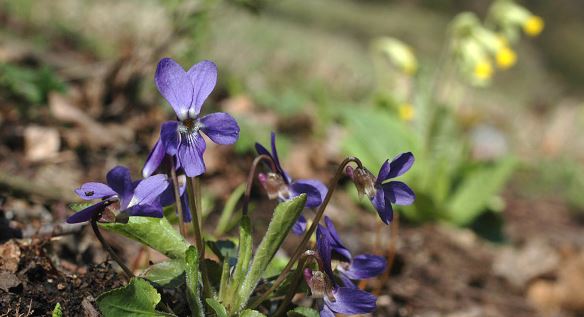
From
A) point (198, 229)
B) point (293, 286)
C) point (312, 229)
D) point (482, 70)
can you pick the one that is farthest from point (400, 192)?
point (482, 70)

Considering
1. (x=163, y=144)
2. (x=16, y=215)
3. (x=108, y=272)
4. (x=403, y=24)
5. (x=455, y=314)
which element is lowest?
(x=16, y=215)

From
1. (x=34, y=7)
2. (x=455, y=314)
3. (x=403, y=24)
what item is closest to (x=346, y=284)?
(x=455, y=314)

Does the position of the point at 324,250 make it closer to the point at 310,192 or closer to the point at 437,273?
the point at 310,192

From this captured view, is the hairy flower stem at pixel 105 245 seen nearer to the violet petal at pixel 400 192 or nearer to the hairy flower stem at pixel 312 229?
the hairy flower stem at pixel 312 229

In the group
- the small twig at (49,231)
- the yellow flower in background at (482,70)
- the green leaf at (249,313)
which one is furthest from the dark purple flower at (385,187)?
the yellow flower in background at (482,70)


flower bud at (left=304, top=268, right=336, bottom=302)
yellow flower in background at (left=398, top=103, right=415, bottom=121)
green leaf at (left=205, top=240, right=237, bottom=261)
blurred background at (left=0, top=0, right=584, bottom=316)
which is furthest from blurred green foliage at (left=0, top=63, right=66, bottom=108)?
yellow flower in background at (left=398, top=103, right=415, bottom=121)

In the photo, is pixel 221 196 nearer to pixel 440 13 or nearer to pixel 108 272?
pixel 108 272
